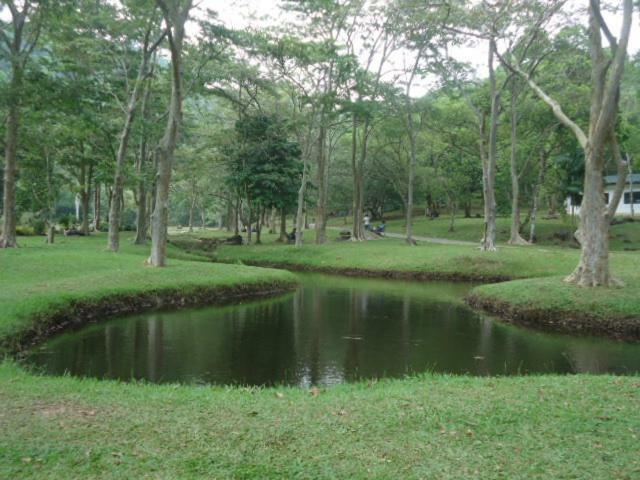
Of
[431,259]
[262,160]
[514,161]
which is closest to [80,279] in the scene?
[431,259]

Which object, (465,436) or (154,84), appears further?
(154,84)

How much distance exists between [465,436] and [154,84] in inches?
1140

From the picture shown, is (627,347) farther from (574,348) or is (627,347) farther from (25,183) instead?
(25,183)

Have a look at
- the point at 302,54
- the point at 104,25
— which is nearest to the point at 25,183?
the point at 104,25

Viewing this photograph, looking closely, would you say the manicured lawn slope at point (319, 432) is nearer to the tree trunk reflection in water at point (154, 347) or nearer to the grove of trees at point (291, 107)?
the tree trunk reflection in water at point (154, 347)

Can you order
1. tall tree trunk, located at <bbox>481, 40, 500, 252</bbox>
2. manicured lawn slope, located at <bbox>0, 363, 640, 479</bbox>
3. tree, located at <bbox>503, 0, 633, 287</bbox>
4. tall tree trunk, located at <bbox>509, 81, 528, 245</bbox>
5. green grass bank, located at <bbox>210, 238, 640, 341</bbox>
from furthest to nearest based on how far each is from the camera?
tall tree trunk, located at <bbox>509, 81, 528, 245</bbox> < tall tree trunk, located at <bbox>481, 40, 500, 252</bbox> < tree, located at <bbox>503, 0, 633, 287</bbox> < green grass bank, located at <bbox>210, 238, 640, 341</bbox> < manicured lawn slope, located at <bbox>0, 363, 640, 479</bbox>

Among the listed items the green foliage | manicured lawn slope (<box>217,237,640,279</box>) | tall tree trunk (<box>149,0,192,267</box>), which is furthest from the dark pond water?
the green foliage

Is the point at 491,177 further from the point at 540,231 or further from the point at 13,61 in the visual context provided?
the point at 13,61

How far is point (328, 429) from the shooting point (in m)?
5.71

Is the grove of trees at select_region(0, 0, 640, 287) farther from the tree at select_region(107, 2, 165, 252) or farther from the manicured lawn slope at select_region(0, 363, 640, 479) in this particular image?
the manicured lawn slope at select_region(0, 363, 640, 479)

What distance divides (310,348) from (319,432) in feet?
21.6

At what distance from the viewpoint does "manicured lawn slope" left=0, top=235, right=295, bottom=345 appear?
12344 mm

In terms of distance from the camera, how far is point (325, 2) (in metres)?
27.4

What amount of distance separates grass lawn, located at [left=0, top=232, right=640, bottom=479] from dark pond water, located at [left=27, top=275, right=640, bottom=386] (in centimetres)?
175
